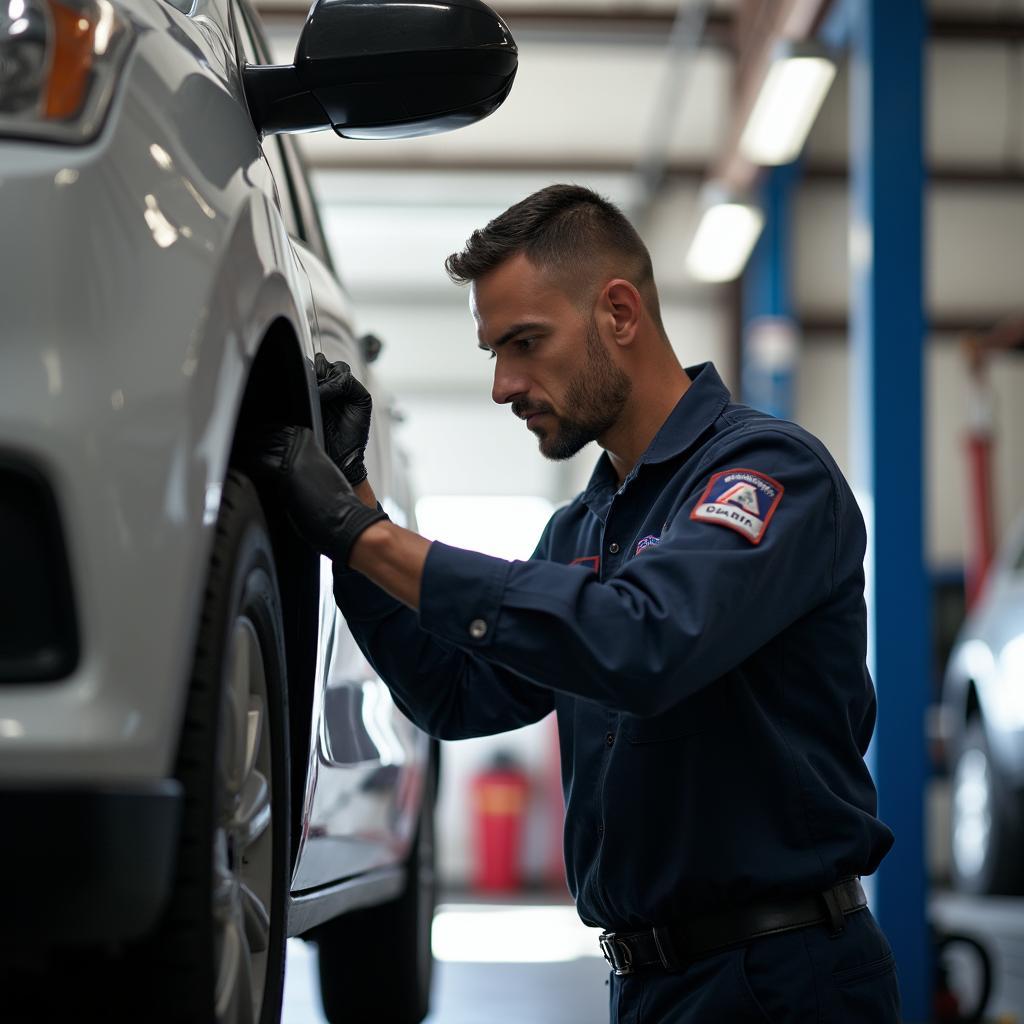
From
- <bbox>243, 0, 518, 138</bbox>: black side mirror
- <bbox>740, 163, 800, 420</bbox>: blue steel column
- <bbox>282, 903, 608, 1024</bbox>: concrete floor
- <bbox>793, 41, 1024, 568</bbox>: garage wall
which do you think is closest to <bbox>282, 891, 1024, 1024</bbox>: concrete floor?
<bbox>282, 903, 608, 1024</bbox>: concrete floor

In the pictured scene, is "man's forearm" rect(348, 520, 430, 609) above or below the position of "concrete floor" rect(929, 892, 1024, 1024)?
above

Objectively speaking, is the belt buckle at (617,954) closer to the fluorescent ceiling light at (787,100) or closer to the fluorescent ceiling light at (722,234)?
the fluorescent ceiling light at (787,100)

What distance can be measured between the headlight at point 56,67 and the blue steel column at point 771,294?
7546mm

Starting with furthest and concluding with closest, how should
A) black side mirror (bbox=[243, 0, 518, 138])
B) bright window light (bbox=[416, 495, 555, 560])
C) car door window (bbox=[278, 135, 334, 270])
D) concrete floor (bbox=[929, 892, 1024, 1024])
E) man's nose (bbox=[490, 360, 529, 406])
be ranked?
bright window light (bbox=[416, 495, 555, 560])
concrete floor (bbox=[929, 892, 1024, 1024])
car door window (bbox=[278, 135, 334, 270])
man's nose (bbox=[490, 360, 529, 406])
black side mirror (bbox=[243, 0, 518, 138])

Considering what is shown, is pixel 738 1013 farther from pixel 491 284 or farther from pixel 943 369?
pixel 943 369

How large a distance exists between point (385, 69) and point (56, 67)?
18.2 inches

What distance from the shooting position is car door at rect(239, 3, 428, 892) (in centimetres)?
171

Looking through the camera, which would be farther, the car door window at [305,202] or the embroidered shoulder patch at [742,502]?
the car door window at [305,202]

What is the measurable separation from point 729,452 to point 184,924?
865 mm

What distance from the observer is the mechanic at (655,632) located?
4.84 feet

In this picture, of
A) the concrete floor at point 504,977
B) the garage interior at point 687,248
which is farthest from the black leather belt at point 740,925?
the garage interior at point 687,248

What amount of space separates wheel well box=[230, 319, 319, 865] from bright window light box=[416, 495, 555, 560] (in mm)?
8626

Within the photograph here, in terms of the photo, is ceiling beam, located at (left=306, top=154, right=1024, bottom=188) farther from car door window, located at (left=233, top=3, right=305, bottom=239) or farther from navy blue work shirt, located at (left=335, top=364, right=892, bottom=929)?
navy blue work shirt, located at (left=335, top=364, right=892, bottom=929)

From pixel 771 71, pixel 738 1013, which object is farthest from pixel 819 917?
pixel 771 71
